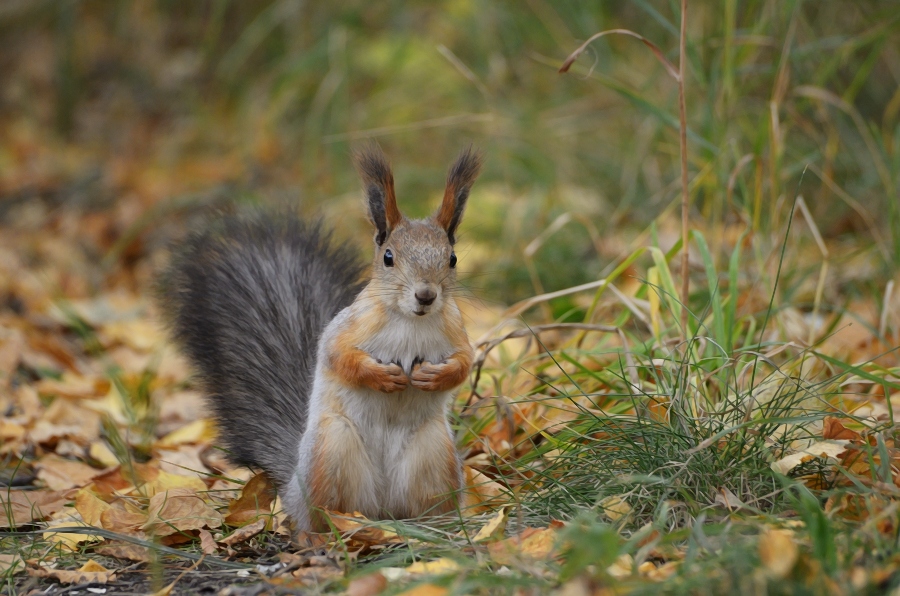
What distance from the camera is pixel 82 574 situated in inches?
70.4

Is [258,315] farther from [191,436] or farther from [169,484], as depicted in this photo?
[191,436]

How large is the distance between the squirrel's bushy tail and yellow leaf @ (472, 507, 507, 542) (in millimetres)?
488

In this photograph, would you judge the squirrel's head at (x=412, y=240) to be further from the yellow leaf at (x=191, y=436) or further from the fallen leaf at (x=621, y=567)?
the yellow leaf at (x=191, y=436)

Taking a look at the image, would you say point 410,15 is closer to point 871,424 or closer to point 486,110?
point 486,110

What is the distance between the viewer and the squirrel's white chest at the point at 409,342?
1.91m

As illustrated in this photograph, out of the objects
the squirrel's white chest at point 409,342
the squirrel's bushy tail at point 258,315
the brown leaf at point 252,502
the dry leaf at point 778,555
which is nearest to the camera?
the dry leaf at point 778,555

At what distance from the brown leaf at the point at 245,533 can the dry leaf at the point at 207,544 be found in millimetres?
22

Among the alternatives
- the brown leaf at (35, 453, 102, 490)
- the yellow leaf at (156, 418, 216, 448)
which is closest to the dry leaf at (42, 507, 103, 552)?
the brown leaf at (35, 453, 102, 490)

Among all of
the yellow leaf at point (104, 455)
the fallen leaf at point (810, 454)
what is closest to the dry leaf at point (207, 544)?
the yellow leaf at point (104, 455)

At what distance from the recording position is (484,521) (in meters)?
1.89

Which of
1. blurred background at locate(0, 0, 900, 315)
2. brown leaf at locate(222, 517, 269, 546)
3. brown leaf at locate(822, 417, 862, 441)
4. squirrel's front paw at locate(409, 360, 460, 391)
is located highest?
blurred background at locate(0, 0, 900, 315)

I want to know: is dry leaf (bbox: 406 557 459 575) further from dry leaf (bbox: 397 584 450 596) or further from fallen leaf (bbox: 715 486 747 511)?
fallen leaf (bbox: 715 486 747 511)

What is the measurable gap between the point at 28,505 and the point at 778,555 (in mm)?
1641

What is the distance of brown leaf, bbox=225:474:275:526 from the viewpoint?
79.8 inches
